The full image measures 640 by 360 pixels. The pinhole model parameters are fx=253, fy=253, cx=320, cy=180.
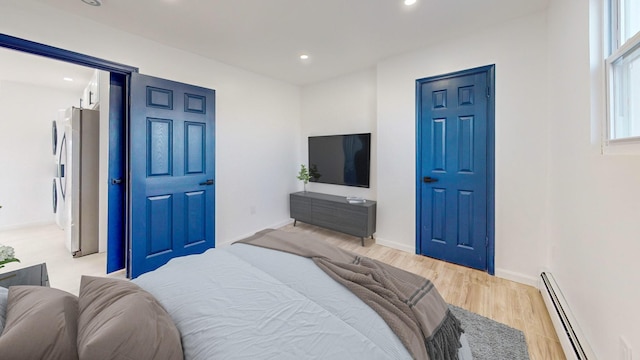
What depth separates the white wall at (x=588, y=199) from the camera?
1.07 metres

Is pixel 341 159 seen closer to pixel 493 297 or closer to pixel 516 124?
pixel 516 124

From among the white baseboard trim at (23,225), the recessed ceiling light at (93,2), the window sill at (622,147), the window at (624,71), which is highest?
the recessed ceiling light at (93,2)

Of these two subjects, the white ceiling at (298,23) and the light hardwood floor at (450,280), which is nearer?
the light hardwood floor at (450,280)

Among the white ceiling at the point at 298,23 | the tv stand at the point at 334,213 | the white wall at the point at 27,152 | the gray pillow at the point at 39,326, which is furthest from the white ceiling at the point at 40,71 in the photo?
the gray pillow at the point at 39,326

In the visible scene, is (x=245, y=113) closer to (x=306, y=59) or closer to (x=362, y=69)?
(x=306, y=59)

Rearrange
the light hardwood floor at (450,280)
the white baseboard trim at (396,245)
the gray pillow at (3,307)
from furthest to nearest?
the white baseboard trim at (396,245), the light hardwood floor at (450,280), the gray pillow at (3,307)

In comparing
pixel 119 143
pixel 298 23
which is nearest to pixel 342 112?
pixel 298 23

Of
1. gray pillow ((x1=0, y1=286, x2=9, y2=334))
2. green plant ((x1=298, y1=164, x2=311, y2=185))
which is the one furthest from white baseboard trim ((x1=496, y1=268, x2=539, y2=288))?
gray pillow ((x1=0, y1=286, x2=9, y2=334))

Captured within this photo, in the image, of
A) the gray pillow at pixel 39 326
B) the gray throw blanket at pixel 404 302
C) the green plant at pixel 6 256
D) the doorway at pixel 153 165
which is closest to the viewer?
the gray pillow at pixel 39 326

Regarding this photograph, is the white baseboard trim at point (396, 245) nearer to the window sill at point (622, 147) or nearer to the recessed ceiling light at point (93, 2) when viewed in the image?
the window sill at point (622, 147)

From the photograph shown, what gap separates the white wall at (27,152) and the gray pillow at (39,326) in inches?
201

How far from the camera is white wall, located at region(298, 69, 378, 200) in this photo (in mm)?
3703

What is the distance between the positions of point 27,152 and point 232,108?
3.84 metres

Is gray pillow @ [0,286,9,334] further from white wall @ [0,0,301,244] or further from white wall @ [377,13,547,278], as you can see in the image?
white wall @ [377,13,547,278]
